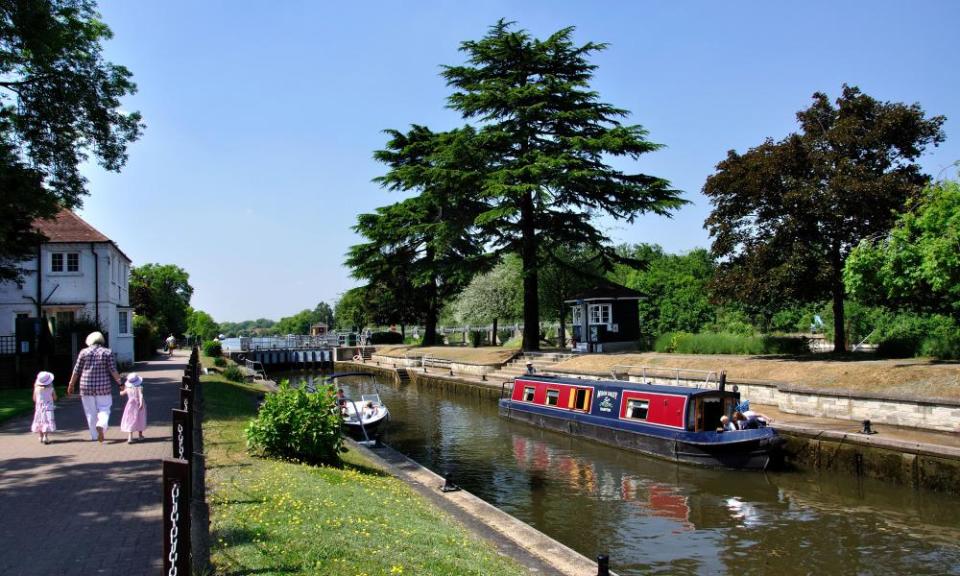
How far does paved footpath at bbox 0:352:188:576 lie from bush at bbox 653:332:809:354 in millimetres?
22548

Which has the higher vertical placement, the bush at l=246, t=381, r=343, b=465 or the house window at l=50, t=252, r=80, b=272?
the house window at l=50, t=252, r=80, b=272

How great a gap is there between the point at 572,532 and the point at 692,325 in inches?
1092

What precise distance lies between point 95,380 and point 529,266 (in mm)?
25492

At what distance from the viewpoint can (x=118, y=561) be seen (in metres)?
6.17

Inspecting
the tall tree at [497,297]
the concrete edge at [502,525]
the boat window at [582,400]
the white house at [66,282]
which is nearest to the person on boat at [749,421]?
the boat window at [582,400]

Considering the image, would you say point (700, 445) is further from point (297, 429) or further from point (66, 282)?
point (66, 282)

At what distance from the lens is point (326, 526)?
757cm

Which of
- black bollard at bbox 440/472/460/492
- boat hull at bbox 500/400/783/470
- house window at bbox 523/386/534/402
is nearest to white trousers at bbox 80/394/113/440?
black bollard at bbox 440/472/460/492

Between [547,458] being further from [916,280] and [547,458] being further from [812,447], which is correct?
[916,280]

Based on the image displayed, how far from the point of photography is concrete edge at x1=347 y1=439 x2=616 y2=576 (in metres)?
8.32

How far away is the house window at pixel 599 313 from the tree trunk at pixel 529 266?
3.25 meters

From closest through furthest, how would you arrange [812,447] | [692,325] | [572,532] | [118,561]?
[118,561]
[572,532]
[812,447]
[692,325]

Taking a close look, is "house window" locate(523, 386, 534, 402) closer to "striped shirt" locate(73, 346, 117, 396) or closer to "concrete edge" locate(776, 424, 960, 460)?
"concrete edge" locate(776, 424, 960, 460)

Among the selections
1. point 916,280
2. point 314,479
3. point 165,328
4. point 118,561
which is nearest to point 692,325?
point 916,280
